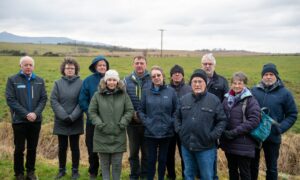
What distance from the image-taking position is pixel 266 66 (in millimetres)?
6086

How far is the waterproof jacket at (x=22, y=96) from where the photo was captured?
6422 millimetres

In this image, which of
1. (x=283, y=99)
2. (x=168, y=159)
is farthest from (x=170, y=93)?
(x=283, y=99)

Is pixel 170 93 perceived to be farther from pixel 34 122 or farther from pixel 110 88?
pixel 34 122

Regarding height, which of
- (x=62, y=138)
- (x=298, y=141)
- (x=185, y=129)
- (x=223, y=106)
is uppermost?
(x=223, y=106)

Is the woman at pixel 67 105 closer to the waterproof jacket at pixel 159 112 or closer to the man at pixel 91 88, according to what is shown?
the man at pixel 91 88

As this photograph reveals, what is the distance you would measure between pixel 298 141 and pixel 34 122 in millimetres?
7812

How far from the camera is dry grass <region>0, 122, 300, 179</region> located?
849 centimetres

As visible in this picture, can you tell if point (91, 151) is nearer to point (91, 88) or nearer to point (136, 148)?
point (136, 148)

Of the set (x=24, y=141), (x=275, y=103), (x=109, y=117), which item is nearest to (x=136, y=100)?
(x=109, y=117)

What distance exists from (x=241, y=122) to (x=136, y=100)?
224 centimetres

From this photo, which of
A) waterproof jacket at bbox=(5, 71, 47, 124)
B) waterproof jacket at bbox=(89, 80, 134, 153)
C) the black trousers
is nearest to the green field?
the black trousers

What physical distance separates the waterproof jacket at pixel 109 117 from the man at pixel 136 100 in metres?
0.53

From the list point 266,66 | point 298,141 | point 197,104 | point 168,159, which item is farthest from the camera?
point 298,141

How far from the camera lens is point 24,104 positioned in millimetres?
6547
